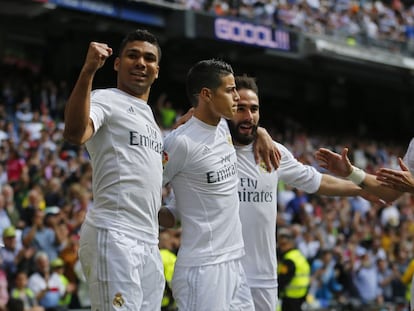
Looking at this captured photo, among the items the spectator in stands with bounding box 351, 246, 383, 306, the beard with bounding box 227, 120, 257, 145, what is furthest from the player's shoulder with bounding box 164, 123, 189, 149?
the spectator in stands with bounding box 351, 246, 383, 306

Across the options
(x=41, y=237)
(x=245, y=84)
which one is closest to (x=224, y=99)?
(x=245, y=84)

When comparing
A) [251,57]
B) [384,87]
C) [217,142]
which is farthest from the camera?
[384,87]

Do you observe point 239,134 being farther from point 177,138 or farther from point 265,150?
point 177,138

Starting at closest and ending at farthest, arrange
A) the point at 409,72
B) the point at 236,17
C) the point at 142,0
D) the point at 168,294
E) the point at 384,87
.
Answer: the point at 168,294 < the point at 142,0 < the point at 236,17 < the point at 409,72 < the point at 384,87

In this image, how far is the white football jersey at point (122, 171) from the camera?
5004 millimetres

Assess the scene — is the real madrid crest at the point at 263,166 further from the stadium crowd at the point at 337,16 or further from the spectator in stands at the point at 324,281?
the stadium crowd at the point at 337,16

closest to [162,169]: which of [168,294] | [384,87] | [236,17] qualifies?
[168,294]

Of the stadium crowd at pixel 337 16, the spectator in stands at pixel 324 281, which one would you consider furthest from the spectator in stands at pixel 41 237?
the stadium crowd at pixel 337 16

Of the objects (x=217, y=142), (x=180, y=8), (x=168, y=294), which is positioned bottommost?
(x=168, y=294)

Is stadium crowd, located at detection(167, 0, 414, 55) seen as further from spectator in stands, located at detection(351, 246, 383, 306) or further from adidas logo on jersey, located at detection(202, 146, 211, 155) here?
adidas logo on jersey, located at detection(202, 146, 211, 155)

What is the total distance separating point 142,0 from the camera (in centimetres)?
1948

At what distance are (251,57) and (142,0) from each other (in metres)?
5.61

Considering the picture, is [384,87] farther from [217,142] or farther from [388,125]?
[217,142]

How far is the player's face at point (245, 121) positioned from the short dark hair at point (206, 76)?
0.46 m
